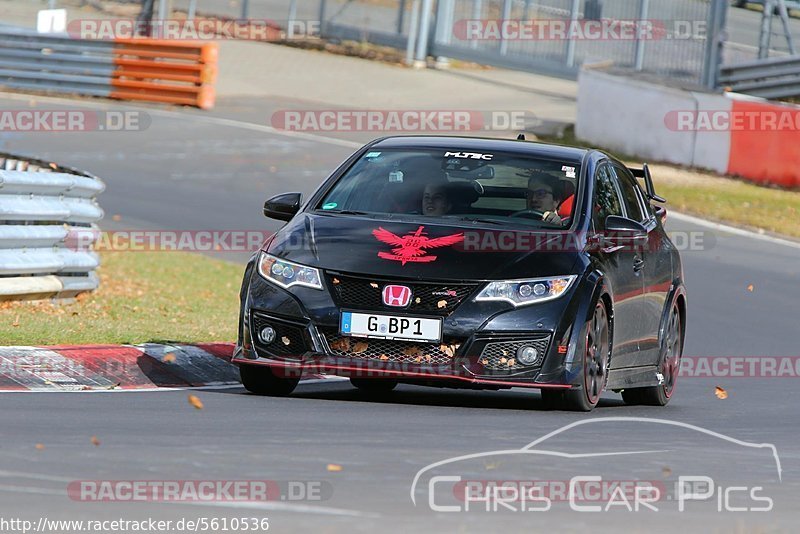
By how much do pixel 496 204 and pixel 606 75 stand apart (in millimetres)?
18365

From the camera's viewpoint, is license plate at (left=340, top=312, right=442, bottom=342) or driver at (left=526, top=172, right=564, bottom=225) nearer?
license plate at (left=340, top=312, right=442, bottom=342)

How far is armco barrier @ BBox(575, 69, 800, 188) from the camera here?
78.8 feet

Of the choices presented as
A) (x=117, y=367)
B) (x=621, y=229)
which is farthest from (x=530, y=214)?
(x=117, y=367)

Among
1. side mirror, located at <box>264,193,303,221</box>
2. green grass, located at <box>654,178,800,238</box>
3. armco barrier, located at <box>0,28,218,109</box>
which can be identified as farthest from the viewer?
armco barrier, located at <box>0,28,218,109</box>

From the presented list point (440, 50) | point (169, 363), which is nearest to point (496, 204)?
point (169, 363)

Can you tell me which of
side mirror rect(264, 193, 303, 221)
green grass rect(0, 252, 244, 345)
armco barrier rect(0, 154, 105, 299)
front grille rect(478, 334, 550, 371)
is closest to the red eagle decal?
front grille rect(478, 334, 550, 371)

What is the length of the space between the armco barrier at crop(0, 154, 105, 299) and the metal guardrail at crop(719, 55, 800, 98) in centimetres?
1565

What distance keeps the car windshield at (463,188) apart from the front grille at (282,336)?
39.3 inches

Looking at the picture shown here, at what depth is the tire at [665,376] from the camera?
10.9 metres

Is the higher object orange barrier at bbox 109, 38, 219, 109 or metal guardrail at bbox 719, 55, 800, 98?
metal guardrail at bbox 719, 55, 800, 98

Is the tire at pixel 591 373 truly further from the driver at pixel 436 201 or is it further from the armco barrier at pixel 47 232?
the armco barrier at pixel 47 232

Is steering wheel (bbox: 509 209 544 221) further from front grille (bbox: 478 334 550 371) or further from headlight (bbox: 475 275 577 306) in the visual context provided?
front grille (bbox: 478 334 550 371)

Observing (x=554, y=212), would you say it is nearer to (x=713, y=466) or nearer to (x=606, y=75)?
(x=713, y=466)

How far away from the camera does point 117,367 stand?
987 cm
